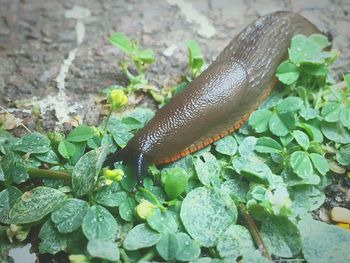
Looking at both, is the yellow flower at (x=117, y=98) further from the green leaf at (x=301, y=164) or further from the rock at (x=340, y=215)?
the rock at (x=340, y=215)

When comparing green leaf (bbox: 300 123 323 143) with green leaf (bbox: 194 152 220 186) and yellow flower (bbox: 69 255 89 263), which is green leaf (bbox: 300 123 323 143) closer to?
green leaf (bbox: 194 152 220 186)

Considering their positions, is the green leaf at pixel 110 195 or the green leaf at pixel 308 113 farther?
the green leaf at pixel 308 113

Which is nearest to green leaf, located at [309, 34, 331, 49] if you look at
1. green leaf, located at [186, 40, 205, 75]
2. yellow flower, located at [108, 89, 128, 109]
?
green leaf, located at [186, 40, 205, 75]

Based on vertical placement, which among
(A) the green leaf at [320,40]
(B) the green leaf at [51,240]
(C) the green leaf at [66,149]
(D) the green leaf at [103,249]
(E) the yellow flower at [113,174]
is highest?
(A) the green leaf at [320,40]

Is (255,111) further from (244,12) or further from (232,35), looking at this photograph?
(244,12)

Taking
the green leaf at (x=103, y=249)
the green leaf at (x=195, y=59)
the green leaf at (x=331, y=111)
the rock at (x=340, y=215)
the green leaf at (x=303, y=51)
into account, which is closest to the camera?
the green leaf at (x=103, y=249)

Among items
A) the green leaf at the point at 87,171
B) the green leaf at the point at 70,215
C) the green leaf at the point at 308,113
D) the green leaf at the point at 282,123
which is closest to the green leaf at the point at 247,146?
the green leaf at the point at 282,123
